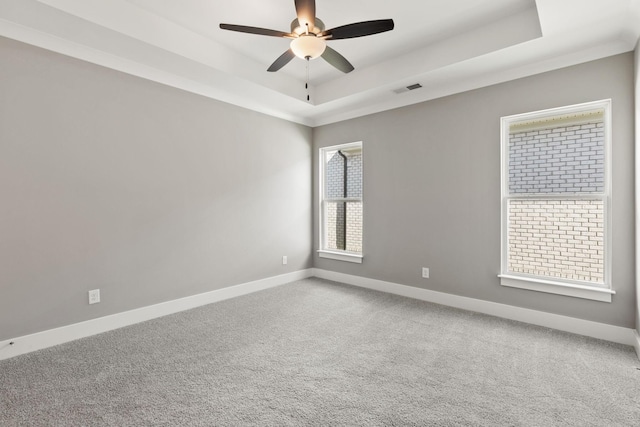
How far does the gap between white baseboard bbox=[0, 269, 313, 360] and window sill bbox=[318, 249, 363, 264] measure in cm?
104

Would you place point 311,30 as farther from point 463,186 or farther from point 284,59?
point 463,186

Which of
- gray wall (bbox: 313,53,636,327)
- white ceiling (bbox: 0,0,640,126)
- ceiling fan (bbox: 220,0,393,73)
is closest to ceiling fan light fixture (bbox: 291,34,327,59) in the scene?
ceiling fan (bbox: 220,0,393,73)

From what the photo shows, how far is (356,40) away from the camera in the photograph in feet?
10.6

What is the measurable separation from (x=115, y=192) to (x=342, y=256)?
3.09 metres

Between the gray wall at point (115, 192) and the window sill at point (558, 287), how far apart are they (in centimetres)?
307

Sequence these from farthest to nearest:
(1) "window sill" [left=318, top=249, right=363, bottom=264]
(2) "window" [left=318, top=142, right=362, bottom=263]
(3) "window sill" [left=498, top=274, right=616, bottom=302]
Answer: (2) "window" [left=318, top=142, right=362, bottom=263] < (1) "window sill" [left=318, top=249, right=363, bottom=264] < (3) "window sill" [left=498, top=274, right=616, bottom=302]

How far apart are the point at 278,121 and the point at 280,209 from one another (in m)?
1.33

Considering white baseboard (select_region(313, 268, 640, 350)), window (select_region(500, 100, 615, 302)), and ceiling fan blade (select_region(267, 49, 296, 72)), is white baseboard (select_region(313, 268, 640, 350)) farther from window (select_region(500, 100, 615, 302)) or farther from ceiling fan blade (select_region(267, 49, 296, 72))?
ceiling fan blade (select_region(267, 49, 296, 72))

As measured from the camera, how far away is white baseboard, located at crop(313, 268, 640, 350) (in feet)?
8.86

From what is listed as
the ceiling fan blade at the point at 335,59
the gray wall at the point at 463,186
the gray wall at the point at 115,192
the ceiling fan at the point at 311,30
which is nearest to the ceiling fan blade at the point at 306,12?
the ceiling fan at the point at 311,30

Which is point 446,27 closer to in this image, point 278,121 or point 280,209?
point 278,121

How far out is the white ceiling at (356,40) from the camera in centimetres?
242

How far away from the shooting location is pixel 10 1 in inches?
89.1

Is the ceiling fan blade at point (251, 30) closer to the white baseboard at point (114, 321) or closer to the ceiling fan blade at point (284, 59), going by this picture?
the ceiling fan blade at point (284, 59)
